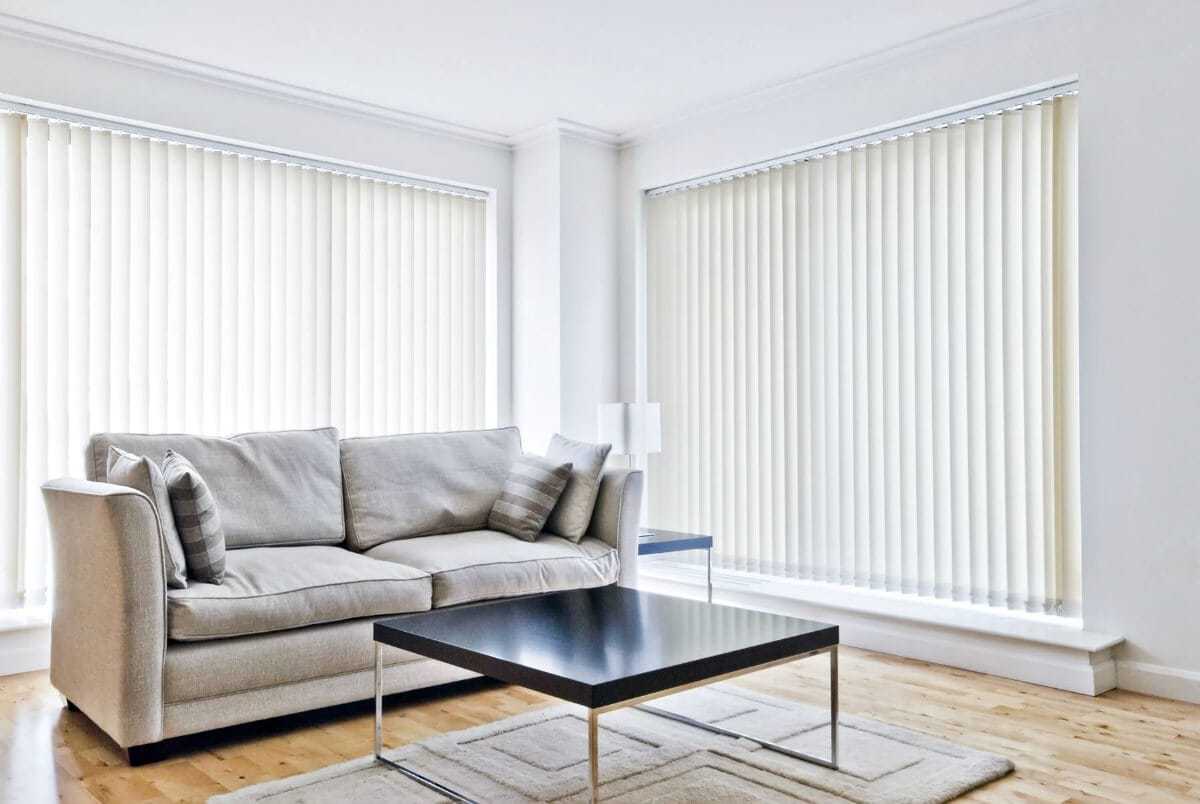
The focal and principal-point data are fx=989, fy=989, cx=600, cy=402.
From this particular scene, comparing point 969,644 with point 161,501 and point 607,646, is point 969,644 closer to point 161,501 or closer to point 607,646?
point 607,646

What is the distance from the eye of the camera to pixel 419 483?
430cm

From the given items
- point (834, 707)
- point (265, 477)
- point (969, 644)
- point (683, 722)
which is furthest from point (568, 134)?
point (834, 707)

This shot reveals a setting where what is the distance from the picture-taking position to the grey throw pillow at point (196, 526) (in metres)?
3.16

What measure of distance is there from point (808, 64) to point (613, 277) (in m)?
1.70

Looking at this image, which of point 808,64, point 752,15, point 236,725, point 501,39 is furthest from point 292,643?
point 808,64

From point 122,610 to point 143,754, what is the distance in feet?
1.41

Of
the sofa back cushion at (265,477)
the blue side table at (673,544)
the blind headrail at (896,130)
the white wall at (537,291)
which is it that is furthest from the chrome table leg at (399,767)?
the blind headrail at (896,130)

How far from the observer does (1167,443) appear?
350 centimetres

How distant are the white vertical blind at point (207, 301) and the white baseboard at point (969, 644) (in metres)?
2.05

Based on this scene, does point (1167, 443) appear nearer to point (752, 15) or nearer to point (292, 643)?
point (752, 15)

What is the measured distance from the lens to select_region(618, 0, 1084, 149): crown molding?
383 centimetres

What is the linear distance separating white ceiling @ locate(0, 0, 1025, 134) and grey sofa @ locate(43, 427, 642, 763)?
5.39ft

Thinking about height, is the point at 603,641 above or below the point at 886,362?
below

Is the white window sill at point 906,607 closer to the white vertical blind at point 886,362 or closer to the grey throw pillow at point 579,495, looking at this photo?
the white vertical blind at point 886,362
